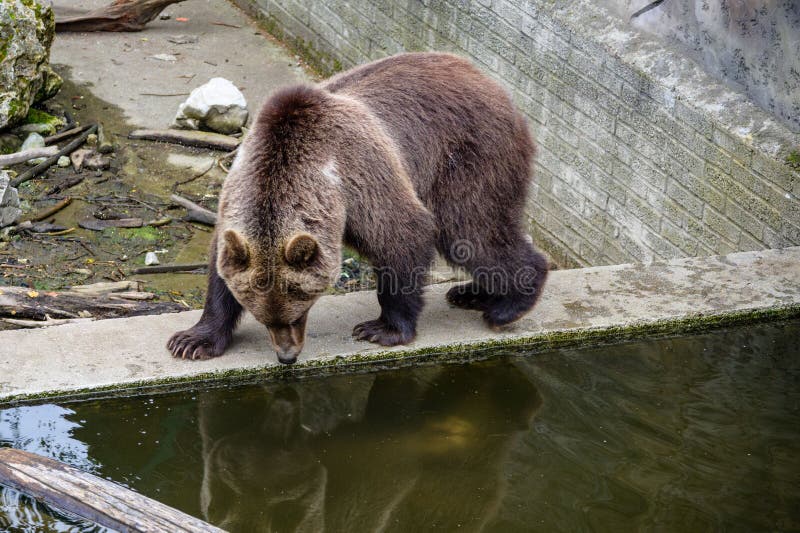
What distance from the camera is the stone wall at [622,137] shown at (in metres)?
6.09

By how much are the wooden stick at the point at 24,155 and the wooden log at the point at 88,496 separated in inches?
192

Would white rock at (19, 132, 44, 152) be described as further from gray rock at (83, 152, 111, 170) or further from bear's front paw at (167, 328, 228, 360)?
bear's front paw at (167, 328, 228, 360)

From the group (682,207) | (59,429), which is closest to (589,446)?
(59,429)

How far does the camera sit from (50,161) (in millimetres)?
8695

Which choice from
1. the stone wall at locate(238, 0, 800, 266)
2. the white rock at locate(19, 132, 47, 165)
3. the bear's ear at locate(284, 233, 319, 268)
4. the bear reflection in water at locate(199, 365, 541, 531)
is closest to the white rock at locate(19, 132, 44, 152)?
the white rock at locate(19, 132, 47, 165)

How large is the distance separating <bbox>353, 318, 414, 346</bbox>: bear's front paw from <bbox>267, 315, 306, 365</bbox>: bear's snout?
1.48 feet

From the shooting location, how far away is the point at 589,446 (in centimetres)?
417

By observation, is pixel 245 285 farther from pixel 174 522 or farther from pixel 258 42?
pixel 258 42

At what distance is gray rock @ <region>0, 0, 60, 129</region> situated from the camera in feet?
28.2

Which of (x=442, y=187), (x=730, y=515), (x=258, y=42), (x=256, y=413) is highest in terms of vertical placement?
(x=442, y=187)

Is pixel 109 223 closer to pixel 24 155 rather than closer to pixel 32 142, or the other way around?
pixel 24 155

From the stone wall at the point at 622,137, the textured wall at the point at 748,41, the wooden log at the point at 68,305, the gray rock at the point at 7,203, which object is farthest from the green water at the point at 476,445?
the gray rock at the point at 7,203

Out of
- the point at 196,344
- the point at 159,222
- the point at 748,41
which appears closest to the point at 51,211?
the point at 159,222

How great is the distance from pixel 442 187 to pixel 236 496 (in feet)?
6.73
